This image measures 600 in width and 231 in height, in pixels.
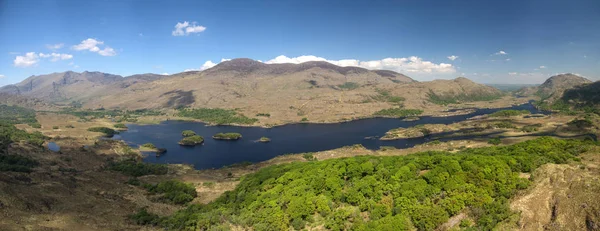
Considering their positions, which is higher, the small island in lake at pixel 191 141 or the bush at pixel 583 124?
the bush at pixel 583 124

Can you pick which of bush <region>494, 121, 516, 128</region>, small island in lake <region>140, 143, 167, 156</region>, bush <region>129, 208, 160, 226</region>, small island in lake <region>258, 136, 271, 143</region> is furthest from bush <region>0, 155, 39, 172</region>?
bush <region>494, 121, 516, 128</region>

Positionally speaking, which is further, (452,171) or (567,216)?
(452,171)

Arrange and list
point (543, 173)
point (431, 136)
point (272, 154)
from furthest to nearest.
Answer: point (431, 136) → point (272, 154) → point (543, 173)

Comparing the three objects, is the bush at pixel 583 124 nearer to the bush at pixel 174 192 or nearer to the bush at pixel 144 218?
the bush at pixel 174 192

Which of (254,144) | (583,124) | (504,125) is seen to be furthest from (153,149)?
(583,124)

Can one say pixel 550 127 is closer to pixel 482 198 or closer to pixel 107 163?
pixel 482 198

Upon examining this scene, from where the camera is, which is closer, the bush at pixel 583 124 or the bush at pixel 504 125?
the bush at pixel 583 124

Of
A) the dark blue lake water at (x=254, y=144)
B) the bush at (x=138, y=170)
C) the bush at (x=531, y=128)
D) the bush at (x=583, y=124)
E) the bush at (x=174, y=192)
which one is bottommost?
the dark blue lake water at (x=254, y=144)

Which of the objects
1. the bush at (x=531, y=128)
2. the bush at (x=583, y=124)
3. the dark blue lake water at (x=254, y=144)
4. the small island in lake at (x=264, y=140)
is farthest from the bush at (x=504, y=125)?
the small island in lake at (x=264, y=140)

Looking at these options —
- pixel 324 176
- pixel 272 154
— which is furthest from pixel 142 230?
pixel 272 154
